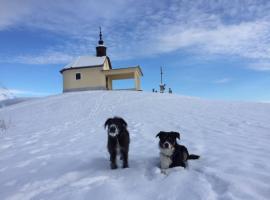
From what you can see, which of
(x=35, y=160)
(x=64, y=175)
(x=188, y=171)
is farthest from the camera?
(x=35, y=160)

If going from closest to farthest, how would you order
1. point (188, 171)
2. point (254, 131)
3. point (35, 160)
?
point (188, 171), point (35, 160), point (254, 131)

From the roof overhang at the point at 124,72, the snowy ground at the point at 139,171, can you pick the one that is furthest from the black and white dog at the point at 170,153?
the roof overhang at the point at 124,72

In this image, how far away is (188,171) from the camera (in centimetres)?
619

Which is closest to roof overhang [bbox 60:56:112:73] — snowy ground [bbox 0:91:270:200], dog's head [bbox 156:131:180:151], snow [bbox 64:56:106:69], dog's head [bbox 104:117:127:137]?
snow [bbox 64:56:106:69]

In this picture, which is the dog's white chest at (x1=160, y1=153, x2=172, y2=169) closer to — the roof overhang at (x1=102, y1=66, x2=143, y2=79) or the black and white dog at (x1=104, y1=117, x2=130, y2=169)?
the black and white dog at (x1=104, y1=117, x2=130, y2=169)

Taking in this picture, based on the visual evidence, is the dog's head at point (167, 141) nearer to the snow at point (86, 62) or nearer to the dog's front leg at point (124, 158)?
the dog's front leg at point (124, 158)

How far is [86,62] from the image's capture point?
166 feet

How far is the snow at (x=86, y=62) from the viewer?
162 feet

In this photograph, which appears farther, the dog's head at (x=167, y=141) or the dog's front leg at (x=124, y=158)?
the dog's front leg at (x=124, y=158)

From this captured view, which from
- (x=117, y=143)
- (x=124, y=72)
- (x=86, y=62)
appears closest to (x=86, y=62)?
(x=86, y=62)

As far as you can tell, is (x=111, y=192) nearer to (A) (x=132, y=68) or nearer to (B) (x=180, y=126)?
(B) (x=180, y=126)

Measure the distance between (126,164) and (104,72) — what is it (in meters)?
42.1

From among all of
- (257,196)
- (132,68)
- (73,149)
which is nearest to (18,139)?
(73,149)

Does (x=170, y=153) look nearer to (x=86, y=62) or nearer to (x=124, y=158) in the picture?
(x=124, y=158)
